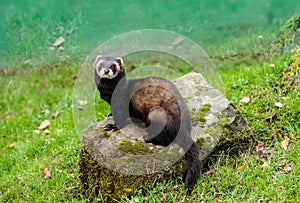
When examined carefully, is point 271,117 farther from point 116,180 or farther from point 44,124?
point 44,124

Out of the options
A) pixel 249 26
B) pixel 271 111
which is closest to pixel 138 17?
pixel 249 26

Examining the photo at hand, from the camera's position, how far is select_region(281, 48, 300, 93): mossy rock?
5309 millimetres

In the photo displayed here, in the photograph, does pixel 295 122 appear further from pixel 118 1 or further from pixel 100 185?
pixel 118 1

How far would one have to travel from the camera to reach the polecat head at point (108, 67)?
14.4 feet

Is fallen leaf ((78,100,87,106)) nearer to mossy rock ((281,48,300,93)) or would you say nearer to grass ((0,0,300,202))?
grass ((0,0,300,202))

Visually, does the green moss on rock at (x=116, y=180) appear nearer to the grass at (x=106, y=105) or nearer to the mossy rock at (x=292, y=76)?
the grass at (x=106, y=105)

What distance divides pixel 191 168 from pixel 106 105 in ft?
8.56

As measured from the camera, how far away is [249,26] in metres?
8.89

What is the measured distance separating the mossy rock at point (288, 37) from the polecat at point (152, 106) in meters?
2.39

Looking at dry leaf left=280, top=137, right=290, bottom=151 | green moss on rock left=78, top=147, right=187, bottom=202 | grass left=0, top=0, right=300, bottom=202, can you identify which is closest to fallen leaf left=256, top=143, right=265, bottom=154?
grass left=0, top=0, right=300, bottom=202

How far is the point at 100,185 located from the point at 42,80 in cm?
449

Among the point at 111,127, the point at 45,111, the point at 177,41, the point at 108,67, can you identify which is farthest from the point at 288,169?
the point at 177,41

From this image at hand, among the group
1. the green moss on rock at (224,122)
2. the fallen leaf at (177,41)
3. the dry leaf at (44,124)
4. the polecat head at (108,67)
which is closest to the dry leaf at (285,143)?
the green moss on rock at (224,122)

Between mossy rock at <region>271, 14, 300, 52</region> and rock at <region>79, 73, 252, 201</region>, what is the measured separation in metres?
1.81
